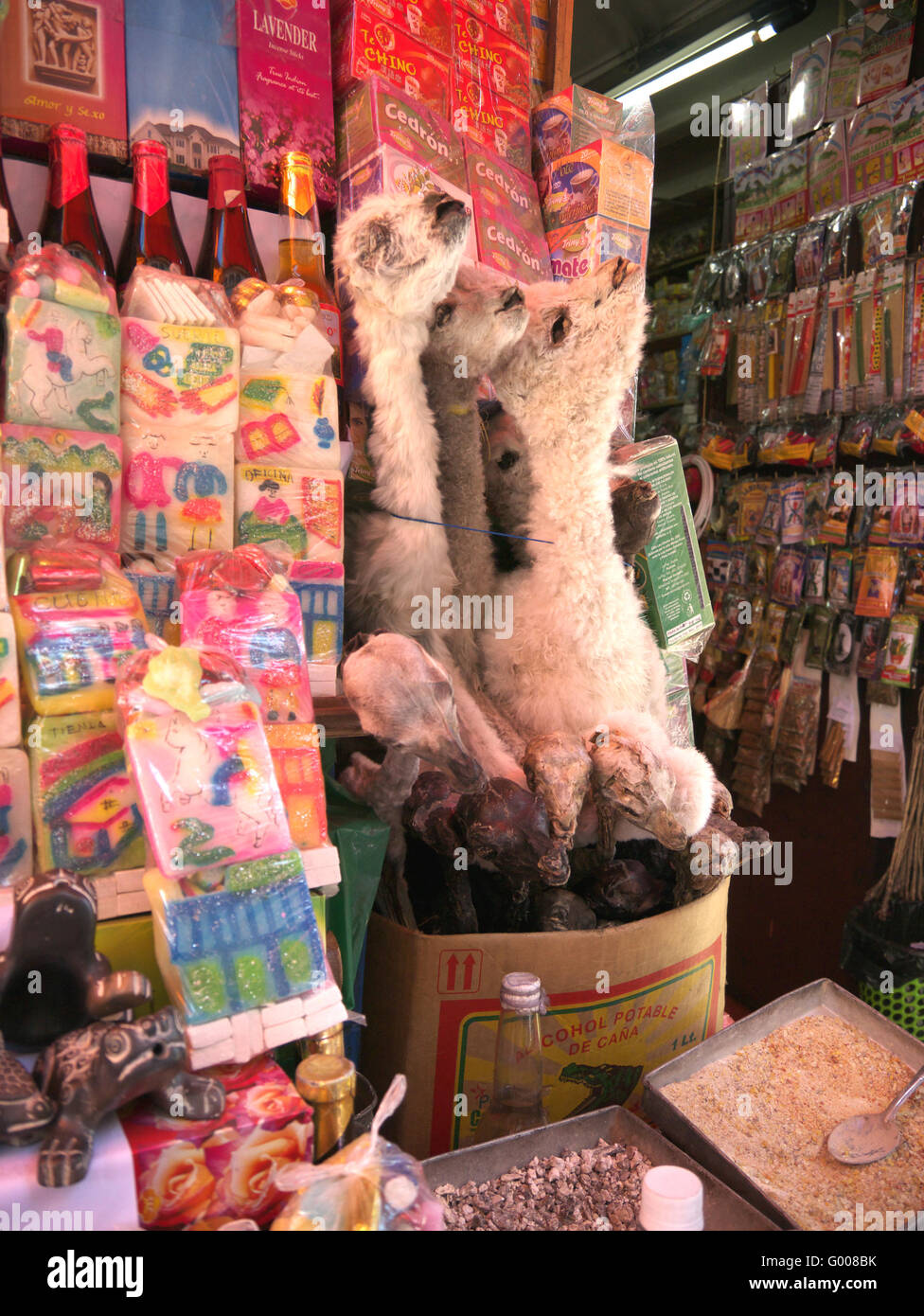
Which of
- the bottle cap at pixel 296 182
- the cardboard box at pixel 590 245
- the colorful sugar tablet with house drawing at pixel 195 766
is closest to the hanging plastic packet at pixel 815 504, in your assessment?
the cardboard box at pixel 590 245

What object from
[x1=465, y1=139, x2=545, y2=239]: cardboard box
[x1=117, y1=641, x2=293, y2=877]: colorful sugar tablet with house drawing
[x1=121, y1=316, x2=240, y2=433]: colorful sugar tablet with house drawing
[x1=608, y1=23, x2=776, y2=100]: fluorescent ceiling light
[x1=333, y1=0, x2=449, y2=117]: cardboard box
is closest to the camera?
[x1=117, y1=641, x2=293, y2=877]: colorful sugar tablet with house drawing

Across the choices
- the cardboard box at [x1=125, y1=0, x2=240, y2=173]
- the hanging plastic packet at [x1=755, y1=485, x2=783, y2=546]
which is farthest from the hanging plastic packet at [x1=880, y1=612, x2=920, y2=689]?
the cardboard box at [x1=125, y1=0, x2=240, y2=173]

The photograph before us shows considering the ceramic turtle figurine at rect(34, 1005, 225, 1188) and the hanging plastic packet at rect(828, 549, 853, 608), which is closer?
the ceramic turtle figurine at rect(34, 1005, 225, 1188)

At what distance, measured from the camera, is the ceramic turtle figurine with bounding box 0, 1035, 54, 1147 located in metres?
0.58

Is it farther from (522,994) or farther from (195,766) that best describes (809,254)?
(195,766)

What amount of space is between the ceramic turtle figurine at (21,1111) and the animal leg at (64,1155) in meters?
0.01

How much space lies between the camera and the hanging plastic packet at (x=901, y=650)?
2.52 m

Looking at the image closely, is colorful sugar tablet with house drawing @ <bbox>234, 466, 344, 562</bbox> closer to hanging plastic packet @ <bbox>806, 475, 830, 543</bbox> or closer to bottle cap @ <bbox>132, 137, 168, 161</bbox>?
bottle cap @ <bbox>132, 137, 168, 161</bbox>

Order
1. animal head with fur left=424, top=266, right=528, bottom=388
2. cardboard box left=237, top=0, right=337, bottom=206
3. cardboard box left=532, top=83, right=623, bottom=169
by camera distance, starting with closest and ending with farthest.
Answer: animal head with fur left=424, top=266, right=528, bottom=388, cardboard box left=237, top=0, right=337, bottom=206, cardboard box left=532, top=83, right=623, bottom=169

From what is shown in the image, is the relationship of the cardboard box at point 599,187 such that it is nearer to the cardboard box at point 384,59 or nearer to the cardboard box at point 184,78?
the cardboard box at point 384,59

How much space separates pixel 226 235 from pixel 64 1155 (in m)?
1.16

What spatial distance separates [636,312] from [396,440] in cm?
41

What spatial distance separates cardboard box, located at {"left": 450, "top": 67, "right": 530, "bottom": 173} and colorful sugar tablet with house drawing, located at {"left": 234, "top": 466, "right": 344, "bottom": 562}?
882 mm
